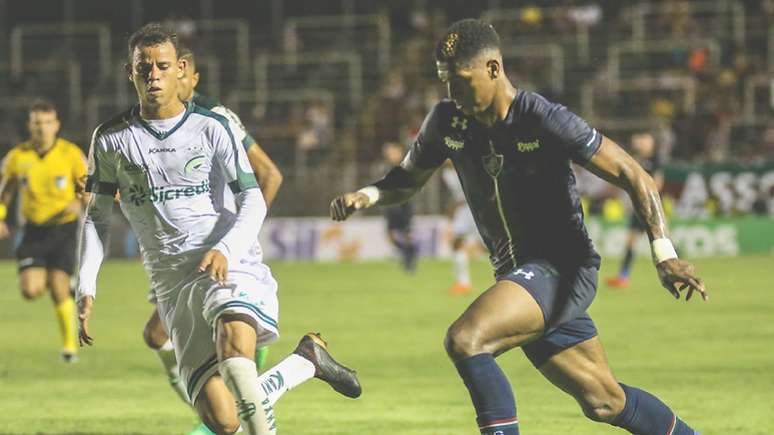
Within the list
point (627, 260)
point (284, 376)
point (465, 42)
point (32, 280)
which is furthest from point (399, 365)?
point (627, 260)

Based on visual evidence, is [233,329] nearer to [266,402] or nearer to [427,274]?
[266,402]

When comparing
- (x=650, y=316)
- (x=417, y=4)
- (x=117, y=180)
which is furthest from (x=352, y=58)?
(x=117, y=180)

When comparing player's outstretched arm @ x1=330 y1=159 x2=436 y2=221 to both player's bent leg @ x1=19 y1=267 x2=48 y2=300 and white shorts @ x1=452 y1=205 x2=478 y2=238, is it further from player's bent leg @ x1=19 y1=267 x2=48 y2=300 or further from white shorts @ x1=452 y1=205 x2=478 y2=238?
white shorts @ x1=452 y1=205 x2=478 y2=238

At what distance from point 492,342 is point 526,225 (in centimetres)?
66

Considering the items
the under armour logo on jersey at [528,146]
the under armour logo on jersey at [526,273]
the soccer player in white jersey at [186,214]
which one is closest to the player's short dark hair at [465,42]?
the under armour logo on jersey at [528,146]

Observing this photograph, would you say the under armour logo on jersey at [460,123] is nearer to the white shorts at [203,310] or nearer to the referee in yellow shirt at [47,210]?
the white shorts at [203,310]

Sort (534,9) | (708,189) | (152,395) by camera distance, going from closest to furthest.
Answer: (152,395)
(708,189)
(534,9)

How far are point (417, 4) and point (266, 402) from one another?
31053 millimetres

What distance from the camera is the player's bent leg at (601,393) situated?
643cm

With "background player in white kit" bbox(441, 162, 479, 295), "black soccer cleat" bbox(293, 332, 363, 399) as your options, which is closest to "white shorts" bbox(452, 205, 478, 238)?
"background player in white kit" bbox(441, 162, 479, 295)

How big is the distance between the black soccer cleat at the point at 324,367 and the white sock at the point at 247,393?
0.84 m

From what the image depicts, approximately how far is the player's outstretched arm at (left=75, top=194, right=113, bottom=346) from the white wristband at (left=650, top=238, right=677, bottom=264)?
2700mm

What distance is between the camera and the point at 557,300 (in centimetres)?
631

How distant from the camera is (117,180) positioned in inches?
274
